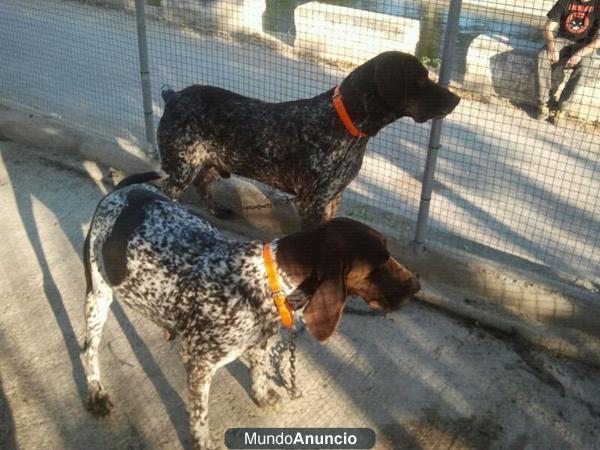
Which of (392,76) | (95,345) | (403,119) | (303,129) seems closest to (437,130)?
(392,76)

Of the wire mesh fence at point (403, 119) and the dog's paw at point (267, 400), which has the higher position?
the wire mesh fence at point (403, 119)

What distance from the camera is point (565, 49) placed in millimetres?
6250

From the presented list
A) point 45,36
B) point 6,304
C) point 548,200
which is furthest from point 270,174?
point 45,36

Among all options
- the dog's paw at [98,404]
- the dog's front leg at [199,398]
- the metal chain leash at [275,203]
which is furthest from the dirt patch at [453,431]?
the metal chain leash at [275,203]

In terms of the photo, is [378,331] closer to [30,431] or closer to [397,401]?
[397,401]

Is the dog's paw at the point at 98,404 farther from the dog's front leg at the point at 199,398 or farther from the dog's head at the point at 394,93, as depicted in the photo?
the dog's head at the point at 394,93

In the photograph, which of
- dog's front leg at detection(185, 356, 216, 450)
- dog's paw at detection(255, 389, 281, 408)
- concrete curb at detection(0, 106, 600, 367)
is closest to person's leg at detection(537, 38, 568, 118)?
concrete curb at detection(0, 106, 600, 367)

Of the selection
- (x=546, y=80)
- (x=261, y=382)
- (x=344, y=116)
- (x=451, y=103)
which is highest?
(x=451, y=103)

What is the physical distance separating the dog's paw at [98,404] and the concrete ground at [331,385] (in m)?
0.05

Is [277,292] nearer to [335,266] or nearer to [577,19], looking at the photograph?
[335,266]

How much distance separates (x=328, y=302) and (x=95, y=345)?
1537 mm

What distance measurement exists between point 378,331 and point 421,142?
141 inches

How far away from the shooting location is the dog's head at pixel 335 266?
8.94 ft

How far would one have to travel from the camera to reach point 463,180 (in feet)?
21.2
